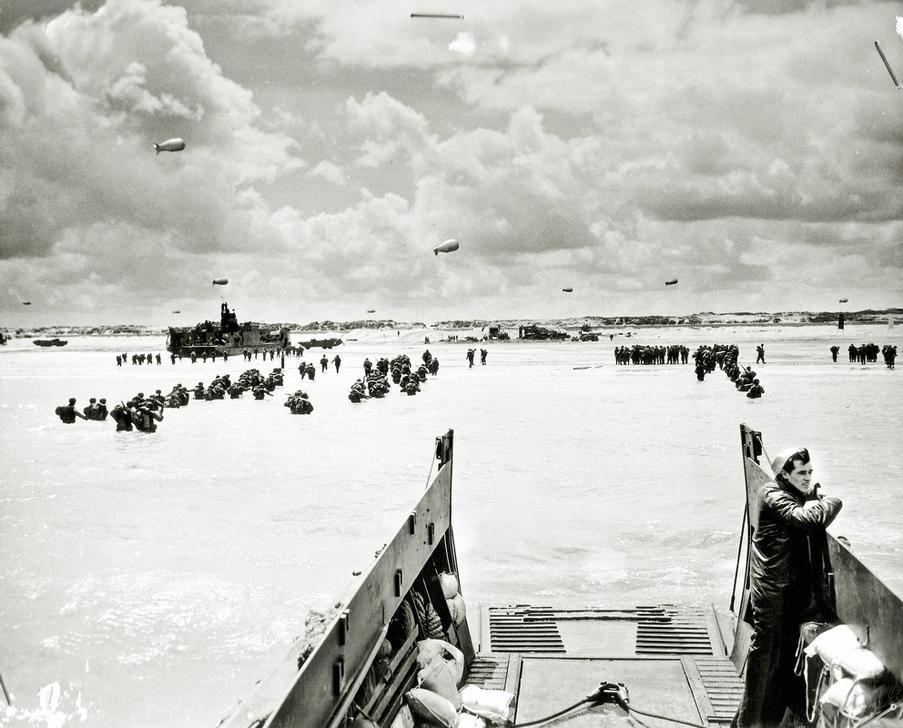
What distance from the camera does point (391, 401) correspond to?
2211 centimetres

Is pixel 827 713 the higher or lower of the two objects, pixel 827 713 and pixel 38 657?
the higher

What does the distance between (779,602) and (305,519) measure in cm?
619

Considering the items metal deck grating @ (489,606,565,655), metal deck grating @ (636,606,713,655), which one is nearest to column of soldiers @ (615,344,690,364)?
metal deck grating @ (636,606,713,655)

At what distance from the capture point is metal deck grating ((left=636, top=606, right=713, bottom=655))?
191 inches

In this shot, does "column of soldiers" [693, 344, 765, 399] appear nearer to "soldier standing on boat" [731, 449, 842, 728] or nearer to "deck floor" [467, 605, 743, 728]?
"deck floor" [467, 605, 743, 728]

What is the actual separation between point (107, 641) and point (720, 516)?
6240mm

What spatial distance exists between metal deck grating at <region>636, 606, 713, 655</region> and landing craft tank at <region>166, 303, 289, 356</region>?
5156 centimetres

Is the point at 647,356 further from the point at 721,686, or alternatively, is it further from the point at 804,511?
the point at 804,511

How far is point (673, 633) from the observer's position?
5.10m

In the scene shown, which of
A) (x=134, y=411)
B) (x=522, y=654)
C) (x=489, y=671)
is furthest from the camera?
(x=134, y=411)

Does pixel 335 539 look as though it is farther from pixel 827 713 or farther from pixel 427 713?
pixel 827 713

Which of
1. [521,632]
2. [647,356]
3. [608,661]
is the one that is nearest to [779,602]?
[608,661]

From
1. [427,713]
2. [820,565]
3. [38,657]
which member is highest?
[820,565]

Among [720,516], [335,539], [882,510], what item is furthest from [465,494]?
[882,510]
